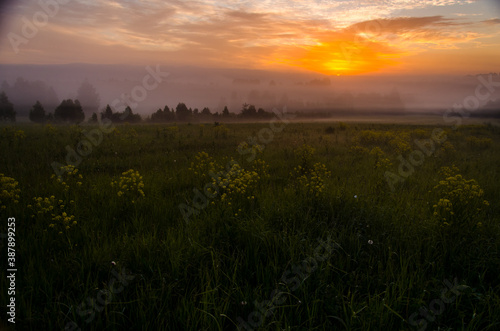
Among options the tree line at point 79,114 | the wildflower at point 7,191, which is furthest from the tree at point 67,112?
the wildflower at point 7,191

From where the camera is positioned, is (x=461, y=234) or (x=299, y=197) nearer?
(x=461, y=234)

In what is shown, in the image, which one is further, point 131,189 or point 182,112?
point 182,112

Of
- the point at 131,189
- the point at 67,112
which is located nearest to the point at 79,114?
the point at 67,112

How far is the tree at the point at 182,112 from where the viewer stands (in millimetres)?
71281

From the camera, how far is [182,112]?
237 feet

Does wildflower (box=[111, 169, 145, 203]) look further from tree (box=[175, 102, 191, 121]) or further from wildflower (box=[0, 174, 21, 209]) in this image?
tree (box=[175, 102, 191, 121])

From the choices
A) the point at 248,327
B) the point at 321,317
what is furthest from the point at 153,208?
the point at 321,317

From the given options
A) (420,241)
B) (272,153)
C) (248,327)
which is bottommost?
(248,327)

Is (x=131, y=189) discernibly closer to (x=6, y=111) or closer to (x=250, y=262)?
(x=250, y=262)

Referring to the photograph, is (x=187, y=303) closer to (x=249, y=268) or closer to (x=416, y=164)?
(x=249, y=268)

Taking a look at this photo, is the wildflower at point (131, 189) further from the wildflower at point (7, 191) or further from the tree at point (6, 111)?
the tree at point (6, 111)

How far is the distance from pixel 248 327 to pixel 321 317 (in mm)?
666

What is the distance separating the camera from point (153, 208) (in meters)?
4.80

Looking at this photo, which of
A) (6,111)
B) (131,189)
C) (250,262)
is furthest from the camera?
(6,111)
